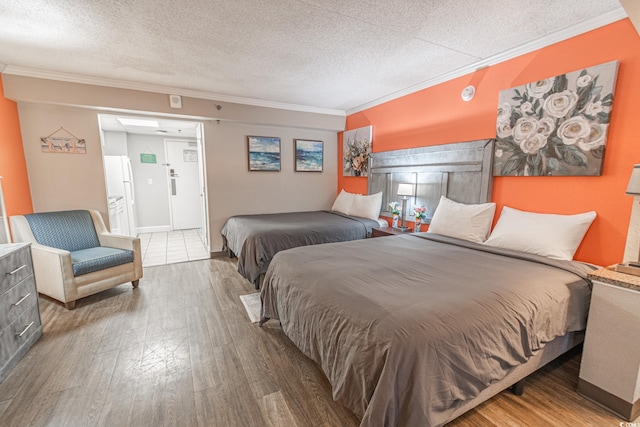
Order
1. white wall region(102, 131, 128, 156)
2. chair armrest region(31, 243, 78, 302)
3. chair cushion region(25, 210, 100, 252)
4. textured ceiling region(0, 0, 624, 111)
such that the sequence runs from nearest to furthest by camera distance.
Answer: textured ceiling region(0, 0, 624, 111)
chair armrest region(31, 243, 78, 302)
chair cushion region(25, 210, 100, 252)
white wall region(102, 131, 128, 156)

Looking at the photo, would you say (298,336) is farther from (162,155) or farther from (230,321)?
(162,155)

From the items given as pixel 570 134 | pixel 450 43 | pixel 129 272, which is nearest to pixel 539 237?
pixel 570 134

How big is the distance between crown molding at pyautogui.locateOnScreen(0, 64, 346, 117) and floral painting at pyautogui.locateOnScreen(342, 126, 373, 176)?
2.04 ft

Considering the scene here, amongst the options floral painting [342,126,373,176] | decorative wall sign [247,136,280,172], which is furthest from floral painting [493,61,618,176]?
decorative wall sign [247,136,280,172]

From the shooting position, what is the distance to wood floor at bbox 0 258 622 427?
4.92 feet

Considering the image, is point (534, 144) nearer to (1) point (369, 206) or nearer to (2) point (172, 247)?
(1) point (369, 206)

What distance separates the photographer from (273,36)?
7.55 ft

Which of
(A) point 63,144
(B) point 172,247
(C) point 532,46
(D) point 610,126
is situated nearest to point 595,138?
(D) point 610,126

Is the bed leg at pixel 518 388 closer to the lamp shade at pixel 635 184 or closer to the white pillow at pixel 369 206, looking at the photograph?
the lamp shade at pixel 635 184

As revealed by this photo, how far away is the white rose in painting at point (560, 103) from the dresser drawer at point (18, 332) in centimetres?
430

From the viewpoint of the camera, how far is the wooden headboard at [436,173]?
2.80m

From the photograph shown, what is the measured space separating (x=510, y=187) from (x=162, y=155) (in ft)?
21.6

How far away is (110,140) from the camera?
18.5ft

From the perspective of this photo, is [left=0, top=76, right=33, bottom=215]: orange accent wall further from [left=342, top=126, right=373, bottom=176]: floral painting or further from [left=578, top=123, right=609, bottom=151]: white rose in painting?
[left=578, top=123, right=609, bottom=151]: white rose in painting
